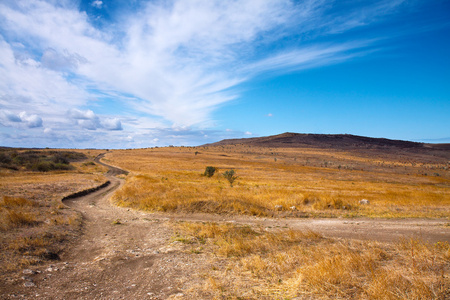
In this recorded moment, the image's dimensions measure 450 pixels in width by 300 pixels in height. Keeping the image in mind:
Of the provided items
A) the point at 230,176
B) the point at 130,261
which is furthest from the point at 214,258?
the point at 230,176

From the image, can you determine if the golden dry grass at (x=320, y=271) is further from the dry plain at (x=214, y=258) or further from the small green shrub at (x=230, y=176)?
the small green shrub at (x=230, y=176)

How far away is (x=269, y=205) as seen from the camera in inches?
Result: 724

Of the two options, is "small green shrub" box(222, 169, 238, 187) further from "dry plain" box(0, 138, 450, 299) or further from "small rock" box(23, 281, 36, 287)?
"small rock" box(23, 281, 36, 287)

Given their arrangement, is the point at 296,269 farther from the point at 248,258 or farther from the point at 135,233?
the point at 135,233

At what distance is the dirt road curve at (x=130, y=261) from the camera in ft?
19.5

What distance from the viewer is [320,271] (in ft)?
18.9

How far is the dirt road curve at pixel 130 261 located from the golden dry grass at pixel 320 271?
80 centimetres

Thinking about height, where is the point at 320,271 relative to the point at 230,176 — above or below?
above

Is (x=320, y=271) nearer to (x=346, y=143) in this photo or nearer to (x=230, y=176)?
(x=230, y=176)

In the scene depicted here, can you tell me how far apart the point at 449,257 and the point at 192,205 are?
13.6m

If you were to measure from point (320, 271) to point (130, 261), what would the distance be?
5.95m

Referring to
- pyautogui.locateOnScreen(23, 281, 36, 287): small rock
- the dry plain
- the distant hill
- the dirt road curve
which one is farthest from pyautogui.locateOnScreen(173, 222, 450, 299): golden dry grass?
the distant hill

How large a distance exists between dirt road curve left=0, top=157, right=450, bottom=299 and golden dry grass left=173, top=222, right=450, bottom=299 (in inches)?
31.5

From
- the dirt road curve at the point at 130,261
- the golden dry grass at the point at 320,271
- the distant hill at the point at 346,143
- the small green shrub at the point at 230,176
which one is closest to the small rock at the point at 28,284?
the dirt road curve at the point at 130,261
